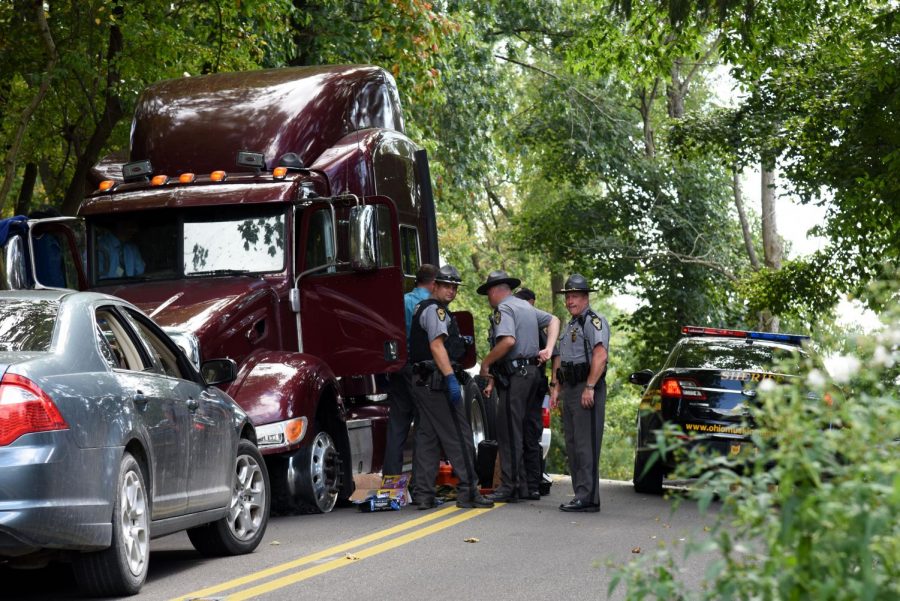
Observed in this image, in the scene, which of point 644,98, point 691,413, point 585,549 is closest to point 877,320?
point 585,549

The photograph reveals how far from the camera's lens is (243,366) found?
11812 mm

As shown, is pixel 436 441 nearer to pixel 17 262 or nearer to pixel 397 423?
pixel 397 423

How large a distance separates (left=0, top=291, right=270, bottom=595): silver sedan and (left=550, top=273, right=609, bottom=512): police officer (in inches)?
169

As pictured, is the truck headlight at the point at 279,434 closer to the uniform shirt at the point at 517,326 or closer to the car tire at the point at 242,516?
the car tire at the point at 242,516

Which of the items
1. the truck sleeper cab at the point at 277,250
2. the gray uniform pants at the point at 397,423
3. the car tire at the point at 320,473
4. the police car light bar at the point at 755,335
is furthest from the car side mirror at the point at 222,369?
the police car light bar at the point at 755,335

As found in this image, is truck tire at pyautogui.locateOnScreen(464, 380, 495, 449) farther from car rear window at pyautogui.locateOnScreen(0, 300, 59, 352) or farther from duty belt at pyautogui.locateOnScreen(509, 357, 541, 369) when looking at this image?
car rear window at pyautogui.locateOnScreen(0, 300, 59, 352)

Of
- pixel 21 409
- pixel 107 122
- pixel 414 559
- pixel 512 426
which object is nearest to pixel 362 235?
pixel 512 426

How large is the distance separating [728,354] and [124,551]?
28.5 ft

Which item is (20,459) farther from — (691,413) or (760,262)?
(760,262)

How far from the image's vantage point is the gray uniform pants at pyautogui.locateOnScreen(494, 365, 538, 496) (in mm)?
13297

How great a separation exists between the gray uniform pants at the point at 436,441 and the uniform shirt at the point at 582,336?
112cm

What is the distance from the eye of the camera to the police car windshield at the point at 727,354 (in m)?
14.5

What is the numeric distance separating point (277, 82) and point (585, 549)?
6074mm

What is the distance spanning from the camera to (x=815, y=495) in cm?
354
